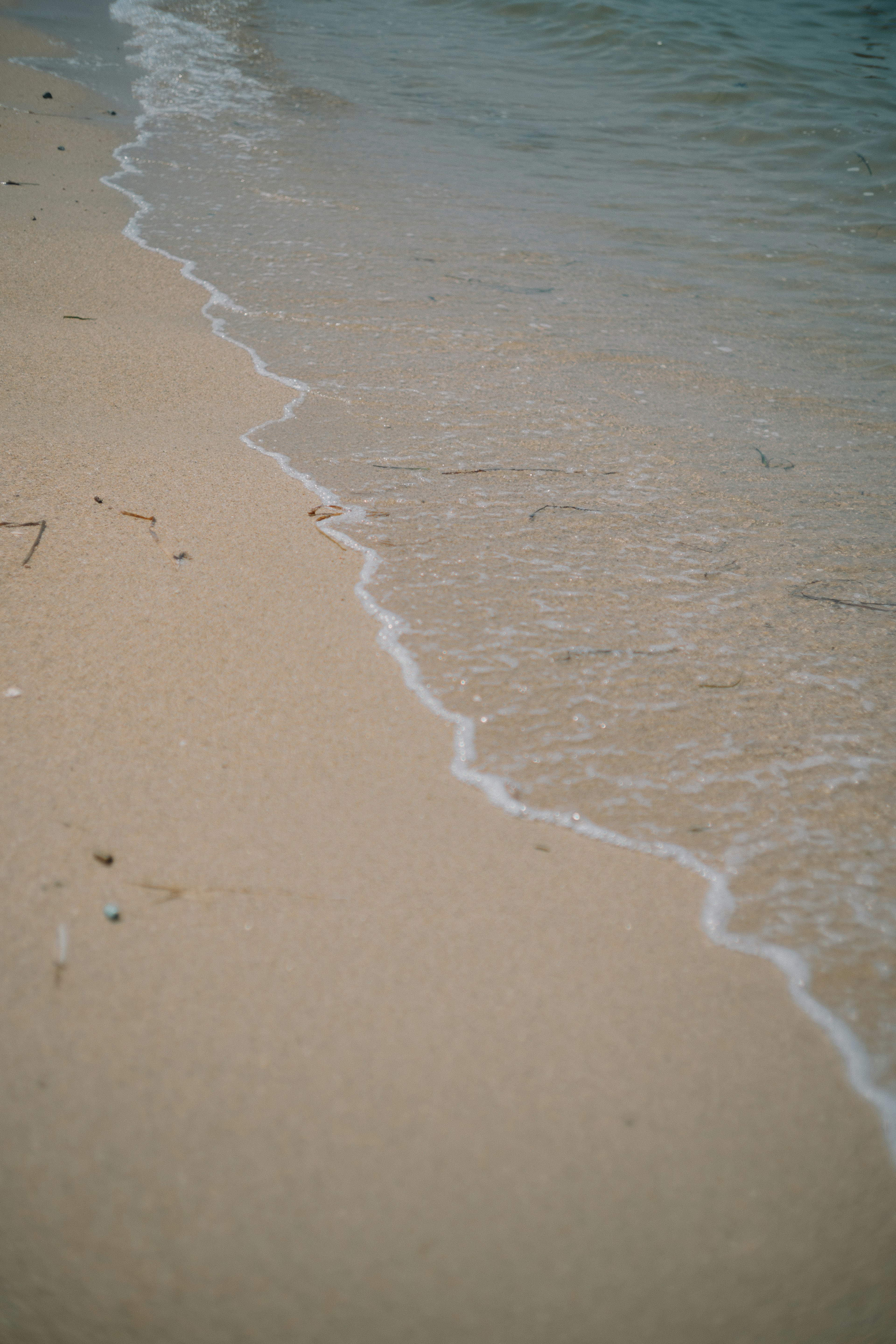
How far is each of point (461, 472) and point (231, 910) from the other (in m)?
1.64

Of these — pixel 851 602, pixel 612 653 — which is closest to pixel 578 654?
pixel 612 653

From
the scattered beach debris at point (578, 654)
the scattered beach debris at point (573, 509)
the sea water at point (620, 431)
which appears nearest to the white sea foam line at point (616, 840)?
the sea water at point (620, 431)

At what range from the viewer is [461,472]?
2471 millimetres

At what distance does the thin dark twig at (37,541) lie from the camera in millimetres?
1865

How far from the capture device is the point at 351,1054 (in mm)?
1095

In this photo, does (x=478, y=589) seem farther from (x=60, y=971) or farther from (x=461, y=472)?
(x=60, y=971)

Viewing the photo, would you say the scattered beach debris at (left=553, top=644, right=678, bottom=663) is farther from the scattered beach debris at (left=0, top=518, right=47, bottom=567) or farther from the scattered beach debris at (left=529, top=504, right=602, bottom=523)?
the scattered beach debris at (left=0, top=518, right=47, bottom=567)

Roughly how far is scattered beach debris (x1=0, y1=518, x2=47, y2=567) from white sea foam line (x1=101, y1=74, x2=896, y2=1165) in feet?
2.27

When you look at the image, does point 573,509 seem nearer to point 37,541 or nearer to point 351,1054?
point 37,541

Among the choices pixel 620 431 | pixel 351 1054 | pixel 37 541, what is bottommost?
pixel 351 1054

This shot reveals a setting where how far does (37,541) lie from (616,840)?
5.04 ft

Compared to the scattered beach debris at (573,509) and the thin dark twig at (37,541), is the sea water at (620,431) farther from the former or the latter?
the thin dark twig at (37,541)

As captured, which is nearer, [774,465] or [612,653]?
[612,653]

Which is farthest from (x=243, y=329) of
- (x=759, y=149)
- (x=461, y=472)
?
(x=759, y=149)
